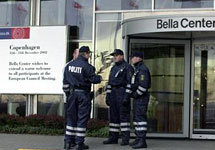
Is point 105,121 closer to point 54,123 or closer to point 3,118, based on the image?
point 54,123

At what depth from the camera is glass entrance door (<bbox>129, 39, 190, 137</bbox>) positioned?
10.6m

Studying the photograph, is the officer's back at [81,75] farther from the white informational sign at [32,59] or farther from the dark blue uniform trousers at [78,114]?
the white informational sign at [32,59]

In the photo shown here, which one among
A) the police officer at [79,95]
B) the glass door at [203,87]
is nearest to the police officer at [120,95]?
the police officer at [79,95]

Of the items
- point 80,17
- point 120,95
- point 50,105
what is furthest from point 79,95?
point 80,17

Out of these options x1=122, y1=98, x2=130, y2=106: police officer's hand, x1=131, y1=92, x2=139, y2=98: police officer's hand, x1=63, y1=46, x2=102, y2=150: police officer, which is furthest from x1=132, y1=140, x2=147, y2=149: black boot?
x1=63, y1=46, x2=102, y2=150: police officer

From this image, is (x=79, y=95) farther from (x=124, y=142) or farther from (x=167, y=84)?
(x=167, y=84)

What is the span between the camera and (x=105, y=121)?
11.3m

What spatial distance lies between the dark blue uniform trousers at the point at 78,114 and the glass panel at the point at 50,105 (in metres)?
3.76

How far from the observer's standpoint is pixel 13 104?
12570mm

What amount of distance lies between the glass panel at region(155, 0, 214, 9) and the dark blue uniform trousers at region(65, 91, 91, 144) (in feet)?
13.9

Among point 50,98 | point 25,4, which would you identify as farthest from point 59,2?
point 50,98

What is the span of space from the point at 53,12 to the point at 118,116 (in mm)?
4780

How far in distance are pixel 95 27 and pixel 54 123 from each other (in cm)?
294

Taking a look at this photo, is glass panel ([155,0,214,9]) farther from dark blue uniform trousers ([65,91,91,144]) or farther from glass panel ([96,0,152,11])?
dark blue uniform trousers ([65,91,91,144])
